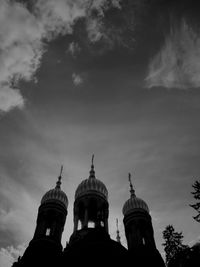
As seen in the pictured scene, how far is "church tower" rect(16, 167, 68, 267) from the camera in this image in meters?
26.2

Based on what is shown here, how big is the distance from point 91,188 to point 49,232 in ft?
25.7

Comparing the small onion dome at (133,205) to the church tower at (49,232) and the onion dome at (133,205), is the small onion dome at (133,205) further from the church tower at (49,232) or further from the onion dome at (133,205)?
the church tower at (49,232)

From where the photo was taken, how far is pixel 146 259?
92.0ft

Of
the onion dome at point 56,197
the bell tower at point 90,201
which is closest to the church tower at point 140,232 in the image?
the bell tower at point 90,201

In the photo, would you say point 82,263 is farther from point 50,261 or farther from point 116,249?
point 50,261

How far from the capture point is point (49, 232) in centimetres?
3206

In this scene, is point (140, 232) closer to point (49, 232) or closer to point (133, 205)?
point (133, 205)

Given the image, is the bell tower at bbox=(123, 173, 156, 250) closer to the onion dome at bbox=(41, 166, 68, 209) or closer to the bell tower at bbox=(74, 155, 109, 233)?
the bell tower at bbox=(74, 155, 109, 233)

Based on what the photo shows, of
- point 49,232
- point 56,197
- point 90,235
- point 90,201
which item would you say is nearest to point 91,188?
point 90,201

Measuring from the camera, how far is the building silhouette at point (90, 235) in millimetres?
21750

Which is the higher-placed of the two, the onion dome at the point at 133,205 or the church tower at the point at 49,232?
the onion dome at the point at 133,205

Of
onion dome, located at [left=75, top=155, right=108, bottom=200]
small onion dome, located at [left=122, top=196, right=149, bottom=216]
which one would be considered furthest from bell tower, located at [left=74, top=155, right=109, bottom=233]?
small onion dome, located at [left=122, top=196, right=149, bottom=216]

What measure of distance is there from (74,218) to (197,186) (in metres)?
16.2

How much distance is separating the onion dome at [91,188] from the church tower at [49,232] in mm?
3081
